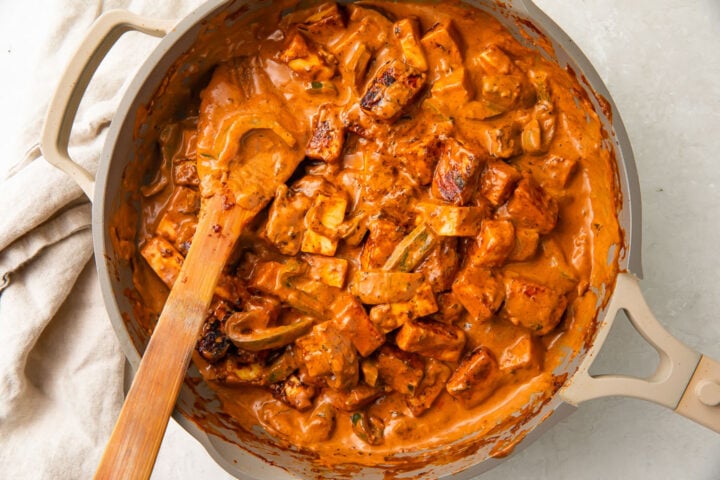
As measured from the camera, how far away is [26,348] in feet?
8.61

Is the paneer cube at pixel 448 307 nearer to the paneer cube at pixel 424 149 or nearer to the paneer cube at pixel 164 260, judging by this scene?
the paneer cube at pixel 424 149

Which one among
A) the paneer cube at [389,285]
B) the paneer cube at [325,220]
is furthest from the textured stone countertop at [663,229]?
the paneer cube at [325,220]

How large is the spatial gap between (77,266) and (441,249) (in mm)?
1378

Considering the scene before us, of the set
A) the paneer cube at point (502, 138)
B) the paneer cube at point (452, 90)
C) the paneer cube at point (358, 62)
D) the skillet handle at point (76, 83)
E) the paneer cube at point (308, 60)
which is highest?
the skillet handle at point (76, 83)

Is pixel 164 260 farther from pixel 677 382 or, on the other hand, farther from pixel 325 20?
pixel 677 382

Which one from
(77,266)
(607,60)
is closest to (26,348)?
(77,266)

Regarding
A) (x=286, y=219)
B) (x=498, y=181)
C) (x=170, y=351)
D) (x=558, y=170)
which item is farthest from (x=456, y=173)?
(x=170, y=351)

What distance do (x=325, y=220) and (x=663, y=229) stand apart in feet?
4.02

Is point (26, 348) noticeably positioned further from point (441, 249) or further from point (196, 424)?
point (441, 249)

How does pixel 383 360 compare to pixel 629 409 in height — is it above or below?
above

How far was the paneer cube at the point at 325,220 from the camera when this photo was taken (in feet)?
7.96

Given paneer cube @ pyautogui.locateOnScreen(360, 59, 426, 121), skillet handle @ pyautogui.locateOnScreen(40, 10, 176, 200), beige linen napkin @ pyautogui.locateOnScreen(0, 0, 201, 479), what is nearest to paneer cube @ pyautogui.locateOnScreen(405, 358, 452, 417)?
paneer cube @ pyautogui.locateOnScreen(360, 59, 426, 121)

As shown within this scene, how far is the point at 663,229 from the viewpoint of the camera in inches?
100

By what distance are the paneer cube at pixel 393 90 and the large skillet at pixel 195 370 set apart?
322 mm
